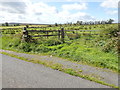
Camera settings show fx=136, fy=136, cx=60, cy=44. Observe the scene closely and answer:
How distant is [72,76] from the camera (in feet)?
16.6

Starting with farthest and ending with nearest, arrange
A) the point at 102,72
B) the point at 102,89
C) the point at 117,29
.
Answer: the point at 117,29 < the point at 102,72 < the point at 102,89

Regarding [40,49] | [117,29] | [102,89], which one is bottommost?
[102,89]

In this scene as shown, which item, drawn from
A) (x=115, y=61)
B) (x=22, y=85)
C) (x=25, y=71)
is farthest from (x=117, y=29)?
(x=22, y=85)

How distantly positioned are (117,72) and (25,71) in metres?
3.75

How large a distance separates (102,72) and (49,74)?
83.6 inches

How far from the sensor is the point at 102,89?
407 cm

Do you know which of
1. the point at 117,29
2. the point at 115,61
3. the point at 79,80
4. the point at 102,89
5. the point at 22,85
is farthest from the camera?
the point at 117,29

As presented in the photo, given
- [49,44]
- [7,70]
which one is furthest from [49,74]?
[49,44]

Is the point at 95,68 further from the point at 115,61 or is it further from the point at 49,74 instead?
the point at 49,74

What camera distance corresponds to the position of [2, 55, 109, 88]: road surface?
431cm

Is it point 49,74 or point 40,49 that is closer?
point 49,74

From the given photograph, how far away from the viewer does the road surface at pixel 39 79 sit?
4.31m

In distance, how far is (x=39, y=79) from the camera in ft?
15.7

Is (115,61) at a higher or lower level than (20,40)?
lower
